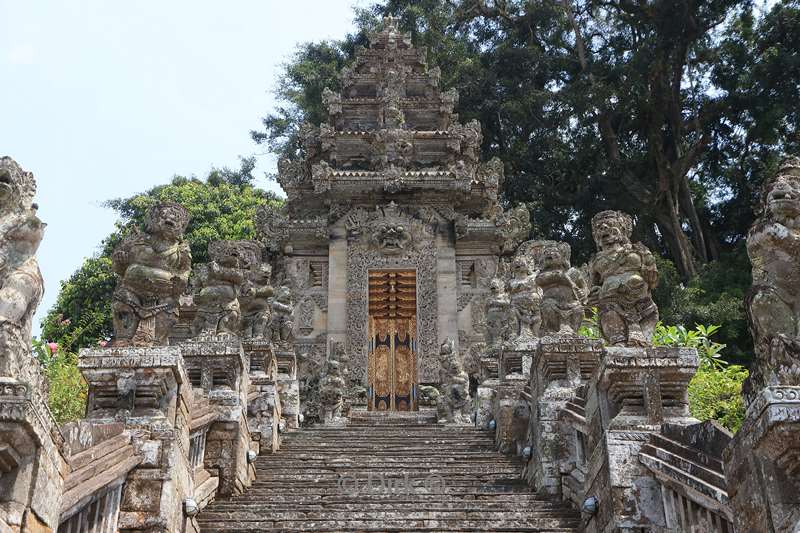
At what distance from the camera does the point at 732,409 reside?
1289cm

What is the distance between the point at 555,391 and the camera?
908 centimetres

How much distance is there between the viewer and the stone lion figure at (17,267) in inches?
204

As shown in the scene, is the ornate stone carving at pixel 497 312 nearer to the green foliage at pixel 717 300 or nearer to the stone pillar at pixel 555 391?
the stone pillar at pixel 555 391

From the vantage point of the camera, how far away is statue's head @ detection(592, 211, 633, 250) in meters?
8.03

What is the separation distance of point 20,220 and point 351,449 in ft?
21.0

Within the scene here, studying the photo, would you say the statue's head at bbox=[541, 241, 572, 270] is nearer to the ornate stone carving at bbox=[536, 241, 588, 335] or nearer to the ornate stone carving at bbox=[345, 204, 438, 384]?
the ornate stone carving at bbox=[536, 241, 588, 335]

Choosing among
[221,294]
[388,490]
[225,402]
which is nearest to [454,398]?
[221,294]

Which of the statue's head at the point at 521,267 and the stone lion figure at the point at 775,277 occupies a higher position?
the statue's head at the point at 521,267

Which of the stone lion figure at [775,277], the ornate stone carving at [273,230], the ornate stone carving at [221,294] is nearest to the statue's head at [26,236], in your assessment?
the stone lion figure at [775,277]

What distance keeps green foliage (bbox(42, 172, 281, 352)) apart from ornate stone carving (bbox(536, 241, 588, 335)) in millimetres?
13358

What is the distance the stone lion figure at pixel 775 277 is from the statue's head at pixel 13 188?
4.66 meters

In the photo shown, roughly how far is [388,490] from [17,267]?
4.81m

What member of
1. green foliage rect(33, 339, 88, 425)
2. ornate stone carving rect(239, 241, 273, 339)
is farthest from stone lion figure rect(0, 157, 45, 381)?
green foliage rect(33, 339, 88, 425)

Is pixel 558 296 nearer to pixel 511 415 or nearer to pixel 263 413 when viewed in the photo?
pixel 511 415
